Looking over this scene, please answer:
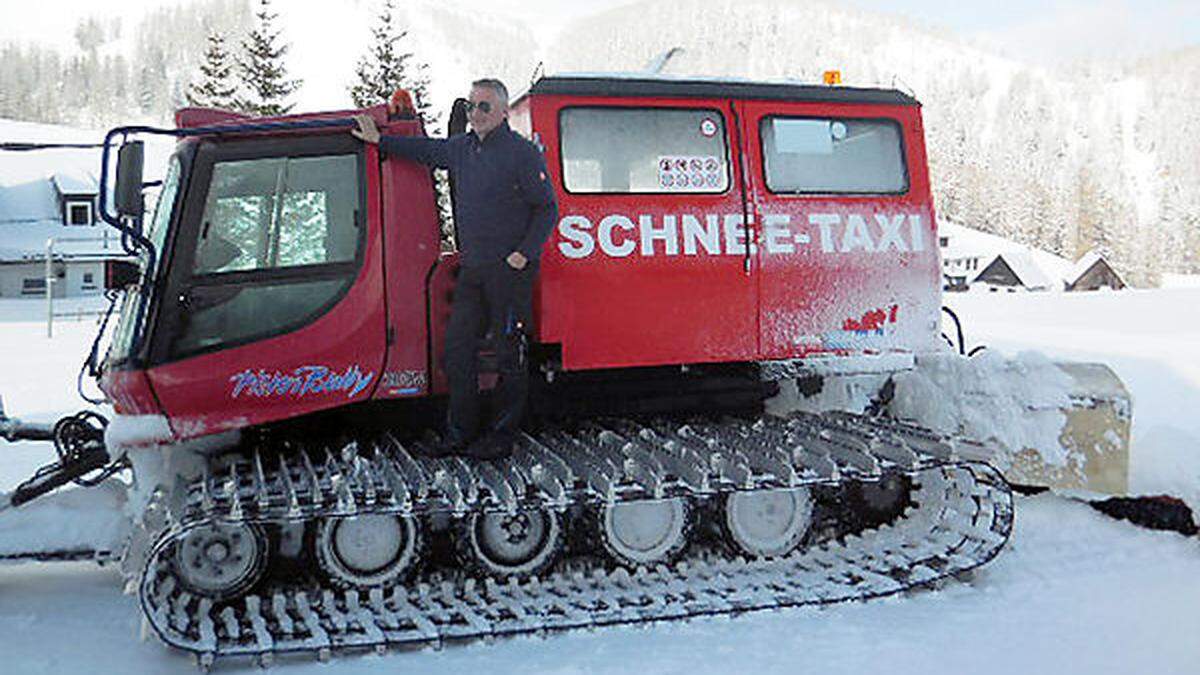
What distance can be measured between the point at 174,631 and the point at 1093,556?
4.91 metres

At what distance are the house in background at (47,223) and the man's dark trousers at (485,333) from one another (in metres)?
44.6

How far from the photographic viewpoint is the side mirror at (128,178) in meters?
5.07

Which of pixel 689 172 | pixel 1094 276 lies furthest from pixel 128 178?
pixel 1094 276

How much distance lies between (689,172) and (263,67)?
2901 centimetres

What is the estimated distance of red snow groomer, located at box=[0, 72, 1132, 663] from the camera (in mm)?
5223

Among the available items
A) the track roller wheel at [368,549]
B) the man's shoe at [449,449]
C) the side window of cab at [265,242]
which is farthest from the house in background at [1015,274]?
the track roller wheel at [368,549]

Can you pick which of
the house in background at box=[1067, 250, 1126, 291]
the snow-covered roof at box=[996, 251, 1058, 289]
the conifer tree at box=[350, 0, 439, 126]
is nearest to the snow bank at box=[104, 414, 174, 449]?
the conifer tree at box=[350, 0, 439, 126]

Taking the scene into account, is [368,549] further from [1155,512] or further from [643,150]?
[1155,512]

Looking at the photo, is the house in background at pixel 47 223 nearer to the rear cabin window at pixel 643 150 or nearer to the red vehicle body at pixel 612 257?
the red vehicle body at pixel 612 257

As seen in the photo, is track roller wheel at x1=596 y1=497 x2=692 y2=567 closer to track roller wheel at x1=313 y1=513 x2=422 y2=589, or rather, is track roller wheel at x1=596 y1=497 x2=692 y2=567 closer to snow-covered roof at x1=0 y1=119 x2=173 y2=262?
track roller wheel at x1=313 y1=513 x2=422 y2=589

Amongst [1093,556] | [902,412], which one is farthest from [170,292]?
[1093,556]

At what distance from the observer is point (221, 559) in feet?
17.2

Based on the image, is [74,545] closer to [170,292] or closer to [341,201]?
[170,292]

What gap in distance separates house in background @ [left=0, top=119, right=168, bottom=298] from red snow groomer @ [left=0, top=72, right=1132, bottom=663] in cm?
4419
